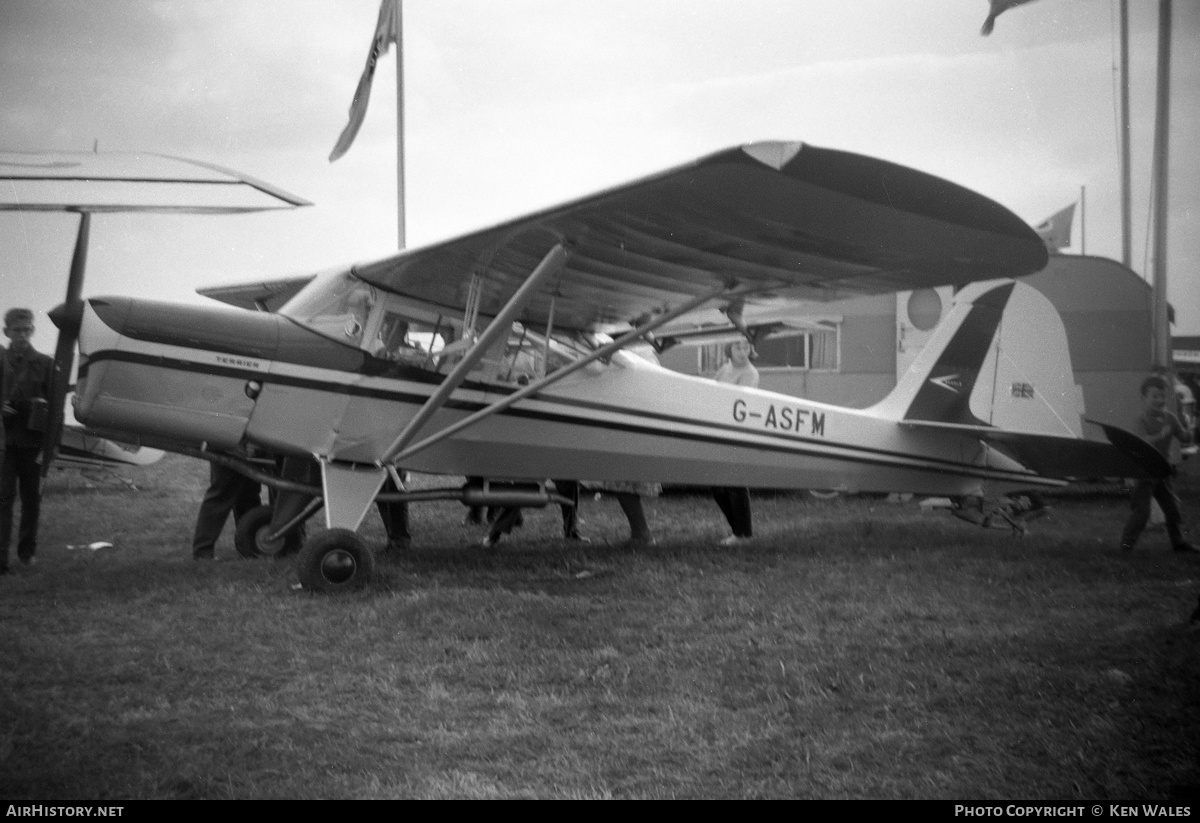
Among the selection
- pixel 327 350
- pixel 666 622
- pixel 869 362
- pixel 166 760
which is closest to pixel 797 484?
pixel 666 622

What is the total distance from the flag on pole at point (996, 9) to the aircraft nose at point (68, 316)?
4281mm

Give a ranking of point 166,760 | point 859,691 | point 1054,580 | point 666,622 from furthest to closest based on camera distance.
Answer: point 1054,580 → point 666,622 → point 859,691 → point 166,760

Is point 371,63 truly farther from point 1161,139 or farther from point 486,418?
point 1161,139

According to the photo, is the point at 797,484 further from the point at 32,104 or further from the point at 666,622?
the point at 32,104

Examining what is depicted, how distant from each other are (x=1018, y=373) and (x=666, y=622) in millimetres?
4280

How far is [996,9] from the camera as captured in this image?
147 inches

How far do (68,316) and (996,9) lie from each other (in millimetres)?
4522

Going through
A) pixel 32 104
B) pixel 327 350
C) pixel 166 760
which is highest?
pixel 32 104

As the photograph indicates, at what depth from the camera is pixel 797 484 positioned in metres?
7.18

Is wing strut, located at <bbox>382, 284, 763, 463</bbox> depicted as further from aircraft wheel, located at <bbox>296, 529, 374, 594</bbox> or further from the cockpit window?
aircraft wheel, located at <bbox>296, 529, 374, 594</bbox>

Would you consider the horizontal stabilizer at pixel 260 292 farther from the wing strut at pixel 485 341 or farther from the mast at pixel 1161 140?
the mast at pixel 1161 140

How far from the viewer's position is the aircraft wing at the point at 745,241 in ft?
12.0

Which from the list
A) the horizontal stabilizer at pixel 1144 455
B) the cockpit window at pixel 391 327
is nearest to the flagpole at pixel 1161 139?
the horizontal stabilizer at pixel 1144 455

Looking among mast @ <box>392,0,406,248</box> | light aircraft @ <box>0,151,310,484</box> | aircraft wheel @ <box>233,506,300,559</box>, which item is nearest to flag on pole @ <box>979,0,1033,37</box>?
light aircraft @ <box>0,151,310,484</box>
